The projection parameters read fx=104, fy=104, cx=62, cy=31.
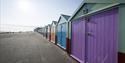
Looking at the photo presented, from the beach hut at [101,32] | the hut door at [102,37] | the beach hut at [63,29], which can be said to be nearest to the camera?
the beach hut at [101,32]

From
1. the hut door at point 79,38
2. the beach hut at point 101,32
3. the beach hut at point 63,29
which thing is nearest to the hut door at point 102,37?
the beach hut at point 101,32

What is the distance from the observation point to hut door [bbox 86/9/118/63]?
13.7 feet

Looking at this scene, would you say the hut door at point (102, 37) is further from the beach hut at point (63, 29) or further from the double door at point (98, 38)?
the beach hut at point (63, 29)

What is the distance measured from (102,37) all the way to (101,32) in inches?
9.5

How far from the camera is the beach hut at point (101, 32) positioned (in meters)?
3.81

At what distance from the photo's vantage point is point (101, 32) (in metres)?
4.90

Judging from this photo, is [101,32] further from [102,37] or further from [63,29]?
[63,29]

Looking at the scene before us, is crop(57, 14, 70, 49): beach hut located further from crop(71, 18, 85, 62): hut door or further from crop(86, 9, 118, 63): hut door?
crop(86, 9, 118, 63): hut door

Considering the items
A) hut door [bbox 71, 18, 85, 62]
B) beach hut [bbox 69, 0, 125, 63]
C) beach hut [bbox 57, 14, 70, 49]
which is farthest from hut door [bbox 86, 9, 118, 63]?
beach hut [bbox 57, 14, 70, 49]

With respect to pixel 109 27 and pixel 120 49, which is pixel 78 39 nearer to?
pixel 109 27

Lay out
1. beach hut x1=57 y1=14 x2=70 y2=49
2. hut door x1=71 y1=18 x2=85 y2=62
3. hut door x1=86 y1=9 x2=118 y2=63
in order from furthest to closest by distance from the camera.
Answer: beach hut x1=57 y1=14 x2=70 y2=49, hut door x1=71 y1=18 x2=85 y2=62, hut door x1=86 y1=9 x2=118 y2=63

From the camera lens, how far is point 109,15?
4.43 metres

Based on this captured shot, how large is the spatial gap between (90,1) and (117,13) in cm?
218

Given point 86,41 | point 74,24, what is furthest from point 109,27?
point 74,24
